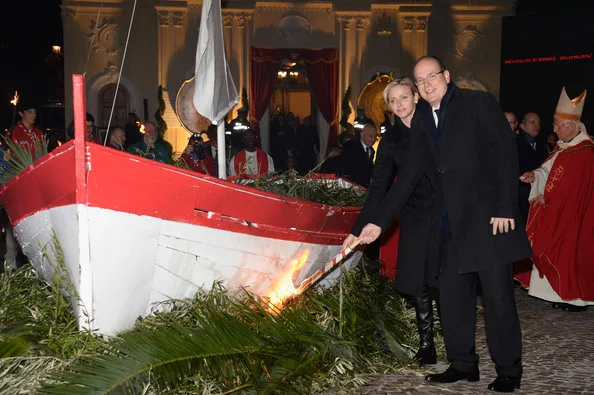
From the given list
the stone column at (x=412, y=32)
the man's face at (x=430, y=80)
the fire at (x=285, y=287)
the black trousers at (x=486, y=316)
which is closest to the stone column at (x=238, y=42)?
the stone column at (x=412, y=32)

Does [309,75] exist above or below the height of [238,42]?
below

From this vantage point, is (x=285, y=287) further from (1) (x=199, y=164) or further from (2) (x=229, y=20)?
(2) (x=229, y=20)

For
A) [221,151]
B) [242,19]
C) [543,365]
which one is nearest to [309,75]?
[242,19]

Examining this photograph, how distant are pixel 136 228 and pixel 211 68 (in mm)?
2371

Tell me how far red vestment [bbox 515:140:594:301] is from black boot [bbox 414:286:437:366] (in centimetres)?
264

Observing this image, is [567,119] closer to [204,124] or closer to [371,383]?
[371,383]

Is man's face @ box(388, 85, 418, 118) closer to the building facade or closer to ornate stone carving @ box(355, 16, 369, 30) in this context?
the building facade

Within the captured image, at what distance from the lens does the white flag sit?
21.0ft

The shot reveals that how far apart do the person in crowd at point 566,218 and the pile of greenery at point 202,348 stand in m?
2.58

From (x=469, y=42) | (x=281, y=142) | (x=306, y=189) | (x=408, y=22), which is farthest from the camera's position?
(x=469, y=42)

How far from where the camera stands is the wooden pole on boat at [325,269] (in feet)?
16.1

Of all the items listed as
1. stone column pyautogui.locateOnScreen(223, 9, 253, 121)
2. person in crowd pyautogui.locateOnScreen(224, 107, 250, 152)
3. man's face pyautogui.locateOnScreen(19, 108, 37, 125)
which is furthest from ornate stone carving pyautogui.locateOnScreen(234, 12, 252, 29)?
man's face pyautogui.locateOnScreen(19, 108, 37, 125)

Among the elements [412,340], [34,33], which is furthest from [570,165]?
[34,33]

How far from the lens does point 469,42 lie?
Result: 70.9 feet
